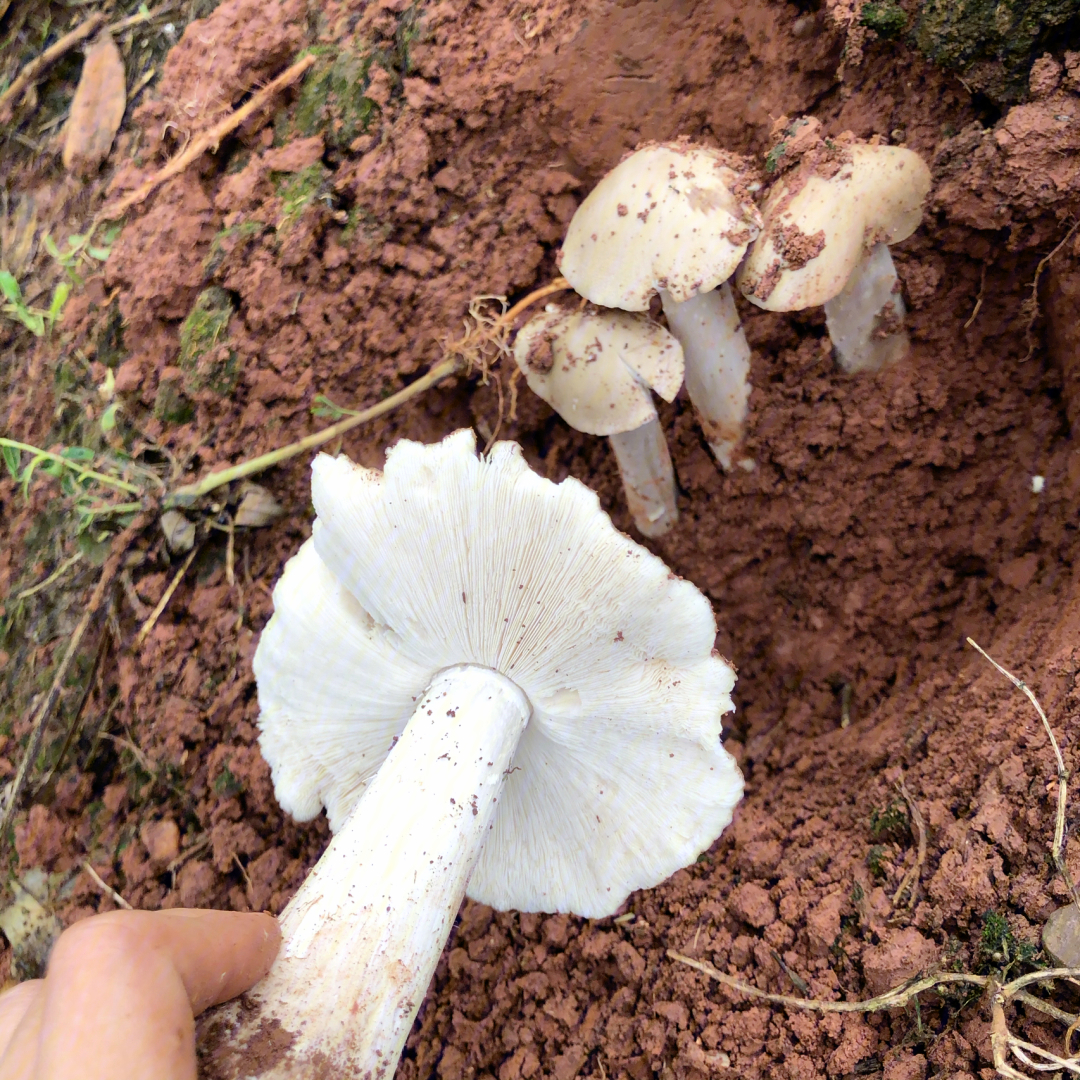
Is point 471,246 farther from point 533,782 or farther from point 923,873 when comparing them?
point 923,873

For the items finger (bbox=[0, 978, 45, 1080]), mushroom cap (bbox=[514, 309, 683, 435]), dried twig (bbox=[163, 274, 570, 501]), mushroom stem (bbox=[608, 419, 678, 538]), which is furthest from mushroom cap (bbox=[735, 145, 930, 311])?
finger (bbox=[0, 978, 45, 1080])

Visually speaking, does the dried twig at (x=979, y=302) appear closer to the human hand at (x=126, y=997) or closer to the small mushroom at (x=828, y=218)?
the small mushroom at (x=828, y=218)

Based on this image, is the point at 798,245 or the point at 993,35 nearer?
the point at 798,245

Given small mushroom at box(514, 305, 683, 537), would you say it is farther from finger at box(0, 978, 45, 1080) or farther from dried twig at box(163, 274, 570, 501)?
finger at box(0, 978, 45, 1080)

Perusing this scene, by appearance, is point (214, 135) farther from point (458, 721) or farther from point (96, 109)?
point (458, 721)

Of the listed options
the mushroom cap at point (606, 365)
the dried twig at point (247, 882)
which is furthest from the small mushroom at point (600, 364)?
the dried twig at point (247, 882)

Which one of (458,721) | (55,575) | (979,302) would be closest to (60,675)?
(55,575)
